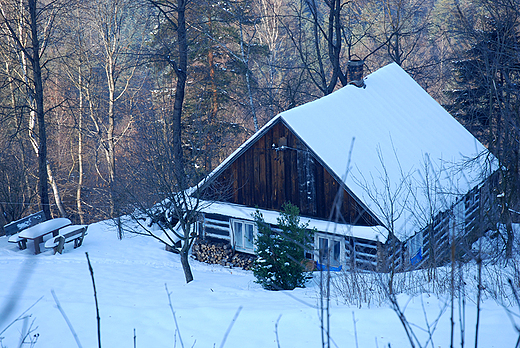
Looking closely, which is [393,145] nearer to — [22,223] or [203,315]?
[203,315]

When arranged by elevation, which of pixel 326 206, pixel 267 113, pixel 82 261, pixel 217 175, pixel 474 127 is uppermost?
pixel 267 113

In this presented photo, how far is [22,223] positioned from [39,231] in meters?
2.00

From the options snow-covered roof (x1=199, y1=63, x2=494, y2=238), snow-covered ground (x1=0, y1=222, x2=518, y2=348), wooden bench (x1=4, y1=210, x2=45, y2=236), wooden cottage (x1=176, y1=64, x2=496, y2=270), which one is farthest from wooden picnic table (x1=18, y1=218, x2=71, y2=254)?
snow-covered roof (x1=199, y1=63, x2=494, y2=238)

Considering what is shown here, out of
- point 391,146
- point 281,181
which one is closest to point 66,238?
point 281,181

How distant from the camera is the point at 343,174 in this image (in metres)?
10.7

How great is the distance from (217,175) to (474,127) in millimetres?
14127

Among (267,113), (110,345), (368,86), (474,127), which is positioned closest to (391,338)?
(110,345)

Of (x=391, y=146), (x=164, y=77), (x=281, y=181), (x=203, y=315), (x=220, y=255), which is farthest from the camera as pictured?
(x=164, y=77)

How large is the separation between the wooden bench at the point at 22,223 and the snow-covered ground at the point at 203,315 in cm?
353

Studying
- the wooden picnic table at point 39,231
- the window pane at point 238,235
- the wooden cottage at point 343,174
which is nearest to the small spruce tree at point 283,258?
the wooden cottage at point 343,174

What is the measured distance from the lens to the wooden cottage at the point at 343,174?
10.3 m

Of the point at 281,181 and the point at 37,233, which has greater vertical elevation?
the point at 281,181

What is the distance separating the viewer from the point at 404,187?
11.1m

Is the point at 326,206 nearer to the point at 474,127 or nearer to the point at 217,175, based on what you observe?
the point at 217,175
